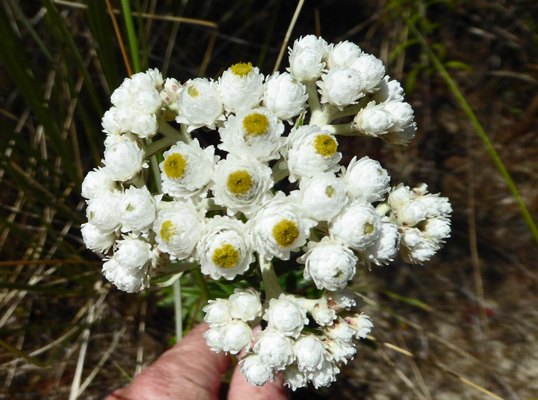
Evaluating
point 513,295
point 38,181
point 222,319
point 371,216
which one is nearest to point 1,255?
point 38,181

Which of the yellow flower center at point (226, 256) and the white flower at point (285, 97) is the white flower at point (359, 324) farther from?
the white flower at point (285, 97)

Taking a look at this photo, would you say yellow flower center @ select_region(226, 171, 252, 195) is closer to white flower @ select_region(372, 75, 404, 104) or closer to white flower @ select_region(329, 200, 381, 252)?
white flower @ select_region(329, 200, 381, 252)

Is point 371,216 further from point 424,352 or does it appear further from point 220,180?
point 424,352

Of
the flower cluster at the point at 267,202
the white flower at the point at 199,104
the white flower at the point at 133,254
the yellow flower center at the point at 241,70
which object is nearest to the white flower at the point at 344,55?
the flower cluster at the point at 267,202

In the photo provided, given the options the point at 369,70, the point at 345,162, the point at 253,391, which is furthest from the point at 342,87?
the point at 345,162

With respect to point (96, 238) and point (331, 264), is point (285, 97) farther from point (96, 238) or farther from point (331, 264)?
point (96, 238)

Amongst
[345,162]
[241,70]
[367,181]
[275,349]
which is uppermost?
[345,162]
